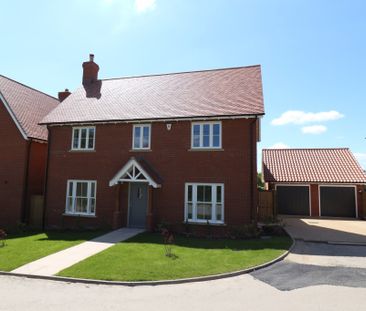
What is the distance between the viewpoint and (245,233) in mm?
14023

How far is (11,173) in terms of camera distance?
18.6 m

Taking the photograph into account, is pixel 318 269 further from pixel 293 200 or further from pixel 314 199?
pixel 314 199

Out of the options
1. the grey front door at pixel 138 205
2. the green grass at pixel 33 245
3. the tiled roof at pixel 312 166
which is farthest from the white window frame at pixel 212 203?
the tiled roof at pixel 312 166

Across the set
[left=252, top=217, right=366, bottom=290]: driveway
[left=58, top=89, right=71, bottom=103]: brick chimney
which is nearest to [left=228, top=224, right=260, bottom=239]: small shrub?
[left=252, top=217, right=366, bottom=290]: driveway

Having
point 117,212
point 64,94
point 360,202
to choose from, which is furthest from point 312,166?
point 64,94

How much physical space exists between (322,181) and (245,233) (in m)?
12.0

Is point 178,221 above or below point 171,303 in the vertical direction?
above

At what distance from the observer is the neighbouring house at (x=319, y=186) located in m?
22.9

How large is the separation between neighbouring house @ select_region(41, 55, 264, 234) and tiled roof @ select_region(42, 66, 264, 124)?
0.22ft

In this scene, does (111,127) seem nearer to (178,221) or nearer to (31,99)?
(178,221)

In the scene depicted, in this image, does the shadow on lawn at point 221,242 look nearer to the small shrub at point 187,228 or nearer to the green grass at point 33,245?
the small shrub at point 187,228

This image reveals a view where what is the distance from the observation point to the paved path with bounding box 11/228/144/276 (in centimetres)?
952

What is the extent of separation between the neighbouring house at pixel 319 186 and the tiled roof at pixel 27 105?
1728cm

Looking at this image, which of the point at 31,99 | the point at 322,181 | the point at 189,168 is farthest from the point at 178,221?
the point at 31,99
